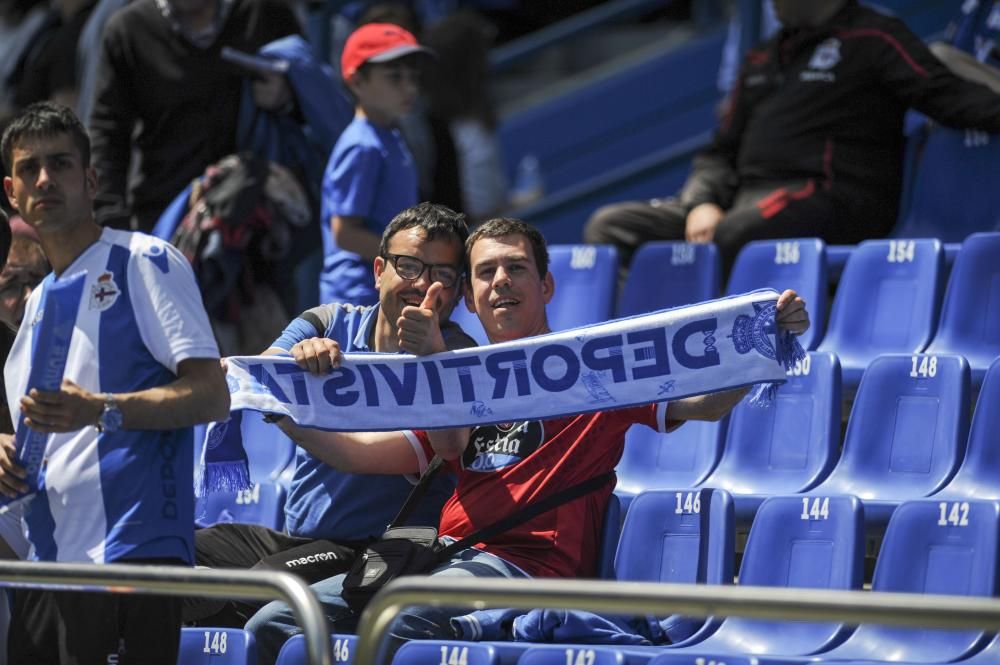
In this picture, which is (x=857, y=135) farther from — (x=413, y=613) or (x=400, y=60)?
(x=413, y=613)

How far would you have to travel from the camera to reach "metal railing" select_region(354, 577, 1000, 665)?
2326 millimetres

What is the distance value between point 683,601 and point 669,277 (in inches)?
127

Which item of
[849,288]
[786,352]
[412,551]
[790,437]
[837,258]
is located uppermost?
[837,258]

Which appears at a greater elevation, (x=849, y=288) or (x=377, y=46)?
(x=377, y=46)

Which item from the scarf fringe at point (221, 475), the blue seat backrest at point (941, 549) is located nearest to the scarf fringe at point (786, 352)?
the blue seat backrest at point (941, 549)

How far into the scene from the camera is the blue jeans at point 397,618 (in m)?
3.77

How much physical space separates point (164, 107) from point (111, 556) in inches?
119

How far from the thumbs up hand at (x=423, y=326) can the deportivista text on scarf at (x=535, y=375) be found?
3 centimetres

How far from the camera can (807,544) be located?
13.1 ft

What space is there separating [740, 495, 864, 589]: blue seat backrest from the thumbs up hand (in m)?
0.96

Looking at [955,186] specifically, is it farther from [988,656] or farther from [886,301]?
[988,656]

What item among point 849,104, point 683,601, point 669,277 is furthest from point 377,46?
point 683,601

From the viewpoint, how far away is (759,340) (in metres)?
3.73

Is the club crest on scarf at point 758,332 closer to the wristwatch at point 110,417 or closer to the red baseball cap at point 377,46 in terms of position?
the wristwatch at point 110,417
